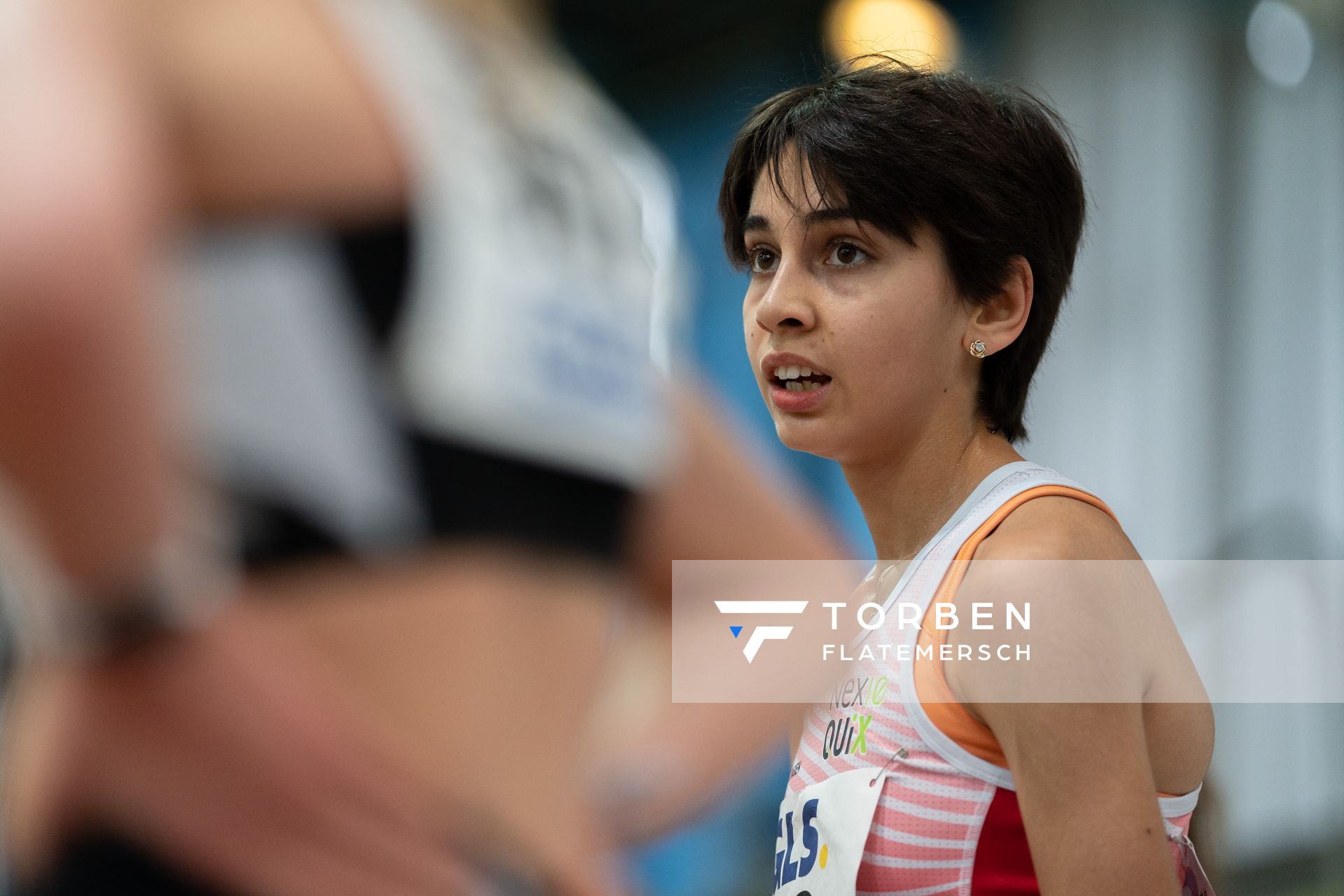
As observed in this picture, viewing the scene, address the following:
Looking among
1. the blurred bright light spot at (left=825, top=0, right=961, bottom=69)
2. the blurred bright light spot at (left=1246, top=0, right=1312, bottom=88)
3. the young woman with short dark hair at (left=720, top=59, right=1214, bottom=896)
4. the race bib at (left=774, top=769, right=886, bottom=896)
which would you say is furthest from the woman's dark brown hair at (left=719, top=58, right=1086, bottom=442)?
the blurred bright light spot at (left=1246, top=0, right=1312, bottom=88)

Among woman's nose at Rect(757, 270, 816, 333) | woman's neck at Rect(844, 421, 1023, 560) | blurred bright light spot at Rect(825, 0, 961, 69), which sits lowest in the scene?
woman's neck at Rect(844, 421, 1023, 560)

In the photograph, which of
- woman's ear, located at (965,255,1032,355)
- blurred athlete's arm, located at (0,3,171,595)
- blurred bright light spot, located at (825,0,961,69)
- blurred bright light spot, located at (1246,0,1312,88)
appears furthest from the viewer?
blurred bright light spot, located at (1246,0,1312,88)

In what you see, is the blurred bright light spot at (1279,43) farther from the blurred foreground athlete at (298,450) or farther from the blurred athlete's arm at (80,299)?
the blurred athlete's arm at (80,299)

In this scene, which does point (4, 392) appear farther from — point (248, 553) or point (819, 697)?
point (819, 697)

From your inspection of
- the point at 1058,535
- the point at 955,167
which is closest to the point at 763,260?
the point at 955,167

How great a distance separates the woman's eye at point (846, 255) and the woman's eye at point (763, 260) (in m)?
0.05

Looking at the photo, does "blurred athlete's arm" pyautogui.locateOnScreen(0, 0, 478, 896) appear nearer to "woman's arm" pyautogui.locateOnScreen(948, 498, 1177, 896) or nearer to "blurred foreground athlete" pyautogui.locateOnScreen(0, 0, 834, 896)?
"blurred foreground athlete" pyautogui.locateOnScreen(0, 0, 834, 896)

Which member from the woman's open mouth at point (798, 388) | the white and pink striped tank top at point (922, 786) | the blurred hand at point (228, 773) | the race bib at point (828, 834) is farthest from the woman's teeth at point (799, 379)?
the blurred hand at point (228, 773)

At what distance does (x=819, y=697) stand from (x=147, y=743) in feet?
1.45

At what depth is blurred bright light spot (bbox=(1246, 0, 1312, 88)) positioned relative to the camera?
2523 mm

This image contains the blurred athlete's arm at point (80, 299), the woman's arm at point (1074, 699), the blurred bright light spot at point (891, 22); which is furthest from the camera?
the blurred bright light spot at point (891, 22)

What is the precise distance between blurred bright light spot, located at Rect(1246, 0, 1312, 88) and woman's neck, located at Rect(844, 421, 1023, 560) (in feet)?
7.11

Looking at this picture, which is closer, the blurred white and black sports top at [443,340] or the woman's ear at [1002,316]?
the blurred white and black sports top at [443,340]

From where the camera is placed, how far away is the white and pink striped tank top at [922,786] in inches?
25.9
